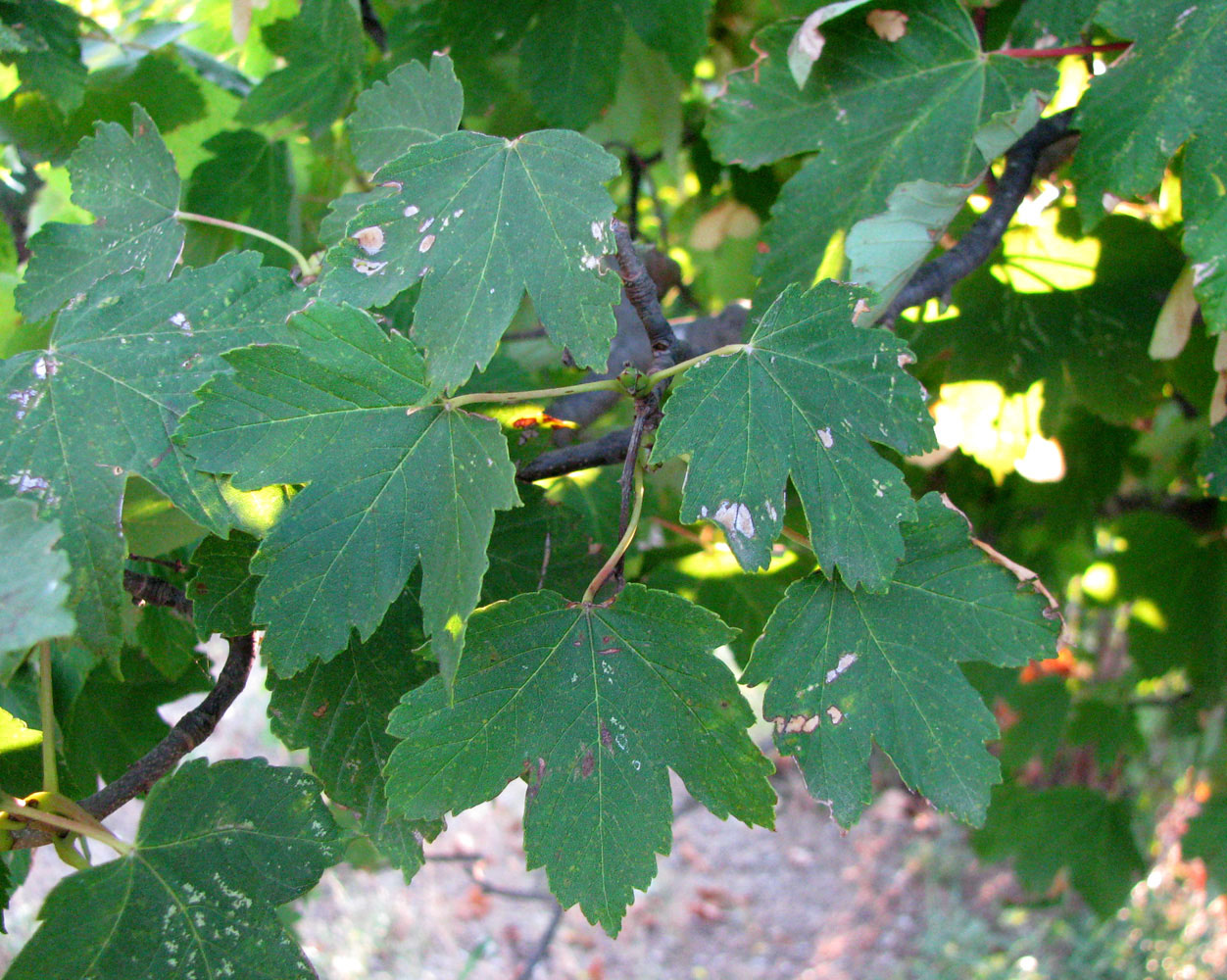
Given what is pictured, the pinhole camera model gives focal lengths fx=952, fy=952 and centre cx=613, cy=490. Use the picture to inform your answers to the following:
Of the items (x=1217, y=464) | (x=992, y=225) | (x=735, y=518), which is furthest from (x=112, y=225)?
(x=1217, y=464)

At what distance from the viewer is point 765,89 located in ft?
3.04

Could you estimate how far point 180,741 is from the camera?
0.67m

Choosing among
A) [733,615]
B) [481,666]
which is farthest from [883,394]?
[733,615]

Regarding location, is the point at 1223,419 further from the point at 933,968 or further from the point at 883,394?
the point at 933,968

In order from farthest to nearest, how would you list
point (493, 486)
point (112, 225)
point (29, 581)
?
1. point (112, 225)
2. point (493, 486)
3. point (29, 581)

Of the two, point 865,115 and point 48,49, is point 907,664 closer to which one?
point 865,115

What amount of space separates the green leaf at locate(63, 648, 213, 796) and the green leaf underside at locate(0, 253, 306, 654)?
365mm

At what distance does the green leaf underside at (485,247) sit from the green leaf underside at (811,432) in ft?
0.29

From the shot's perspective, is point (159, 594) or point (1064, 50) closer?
point (159, 594)

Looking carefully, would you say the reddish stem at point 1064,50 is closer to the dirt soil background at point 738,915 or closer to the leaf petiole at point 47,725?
the leaf petiole at point 47,725

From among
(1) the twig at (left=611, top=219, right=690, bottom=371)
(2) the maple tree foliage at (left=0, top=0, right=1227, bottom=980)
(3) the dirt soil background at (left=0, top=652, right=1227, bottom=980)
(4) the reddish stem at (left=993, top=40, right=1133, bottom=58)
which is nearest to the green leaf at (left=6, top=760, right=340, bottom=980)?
(2) the maple tree foliage at (left=0, top=0, right=1227, bottom=980)

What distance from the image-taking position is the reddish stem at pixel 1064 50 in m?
0.85

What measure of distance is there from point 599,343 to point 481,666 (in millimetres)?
209

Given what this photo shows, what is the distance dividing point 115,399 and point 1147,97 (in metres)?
0.82
